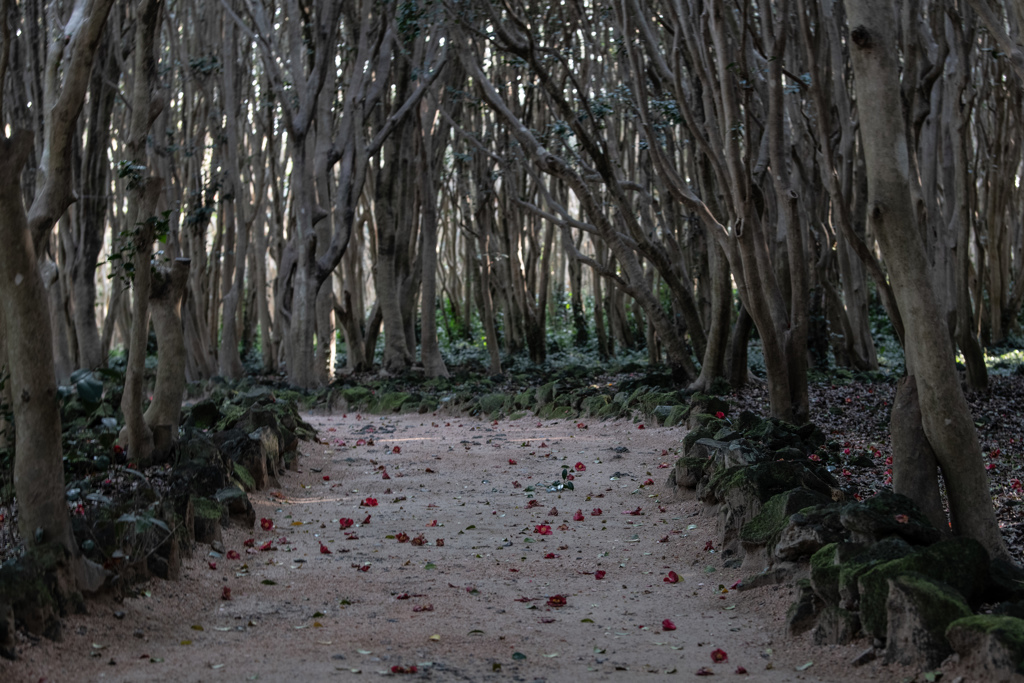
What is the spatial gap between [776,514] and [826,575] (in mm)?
910

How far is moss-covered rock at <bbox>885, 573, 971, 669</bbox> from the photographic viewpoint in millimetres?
3092

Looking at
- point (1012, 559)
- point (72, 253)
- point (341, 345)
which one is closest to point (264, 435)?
point (1012, 559)

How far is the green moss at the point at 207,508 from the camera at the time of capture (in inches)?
201

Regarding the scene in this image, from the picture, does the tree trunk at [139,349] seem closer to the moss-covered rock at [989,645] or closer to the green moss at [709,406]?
the green moss at [709,406]

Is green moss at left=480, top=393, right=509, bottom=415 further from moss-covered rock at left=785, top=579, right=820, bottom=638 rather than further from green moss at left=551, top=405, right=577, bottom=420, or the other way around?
moss-covered rock at left=785, top=579, right=820, bottom=638

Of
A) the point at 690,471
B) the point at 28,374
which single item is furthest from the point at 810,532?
the point at 28,374

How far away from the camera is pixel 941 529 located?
4.27 metres

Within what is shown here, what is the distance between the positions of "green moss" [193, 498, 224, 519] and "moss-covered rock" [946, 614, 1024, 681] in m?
3.87

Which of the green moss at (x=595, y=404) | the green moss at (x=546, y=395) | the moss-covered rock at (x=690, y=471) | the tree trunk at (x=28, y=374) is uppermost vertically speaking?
the tree trunk at (x=28, y=374)

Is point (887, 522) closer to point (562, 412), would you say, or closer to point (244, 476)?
point (244, 476)

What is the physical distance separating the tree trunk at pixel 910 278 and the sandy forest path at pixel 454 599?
985 mm

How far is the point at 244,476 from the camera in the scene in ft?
21.1

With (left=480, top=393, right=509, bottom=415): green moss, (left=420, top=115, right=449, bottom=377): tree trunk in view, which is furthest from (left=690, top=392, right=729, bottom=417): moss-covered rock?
(left=420, top=115, right=449, bottom=377): tree trunk

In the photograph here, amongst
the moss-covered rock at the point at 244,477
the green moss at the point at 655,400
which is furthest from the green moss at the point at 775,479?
the green moss at the point at 655,400
